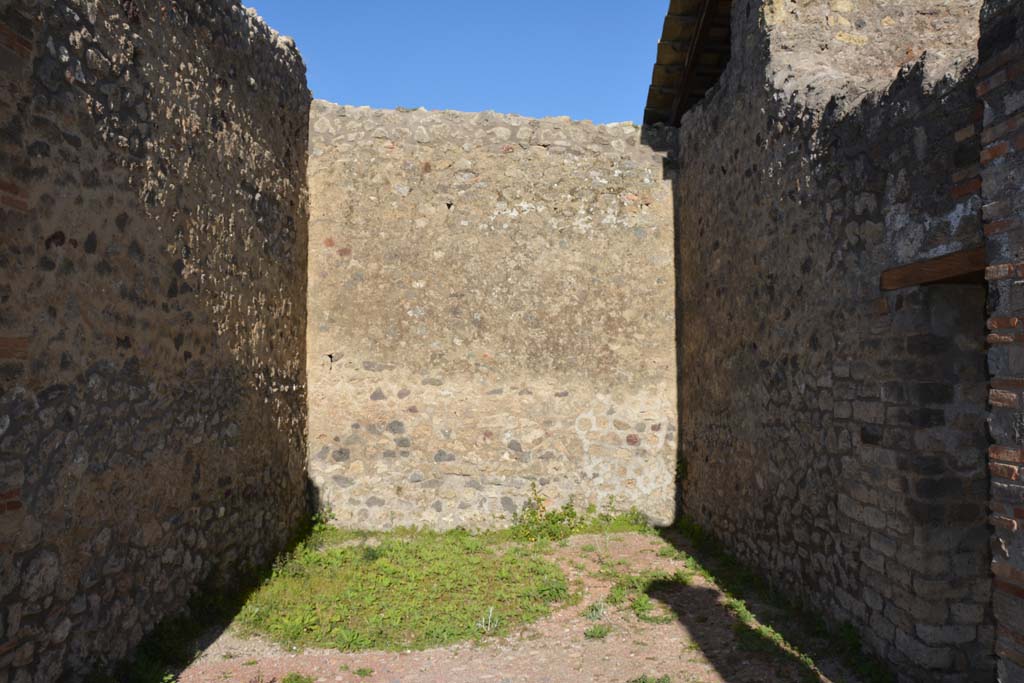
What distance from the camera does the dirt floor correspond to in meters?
4.02

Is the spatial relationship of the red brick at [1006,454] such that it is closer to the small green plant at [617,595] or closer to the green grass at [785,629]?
the green grass at [785,629]

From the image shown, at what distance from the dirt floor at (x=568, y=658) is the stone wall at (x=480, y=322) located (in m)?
2.52

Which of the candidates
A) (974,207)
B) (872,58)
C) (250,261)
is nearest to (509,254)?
(250,261)

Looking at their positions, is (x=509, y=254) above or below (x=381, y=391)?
above

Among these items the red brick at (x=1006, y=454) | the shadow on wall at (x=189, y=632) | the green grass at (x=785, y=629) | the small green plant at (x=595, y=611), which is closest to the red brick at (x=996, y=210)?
the red brick at (x=1006, y=454)

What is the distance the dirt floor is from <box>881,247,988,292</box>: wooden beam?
2.25 m

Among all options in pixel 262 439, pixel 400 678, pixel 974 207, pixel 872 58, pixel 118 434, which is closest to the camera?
pixel 974 207

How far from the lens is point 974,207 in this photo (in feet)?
10.9

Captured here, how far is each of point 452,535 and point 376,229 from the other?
3.40 m

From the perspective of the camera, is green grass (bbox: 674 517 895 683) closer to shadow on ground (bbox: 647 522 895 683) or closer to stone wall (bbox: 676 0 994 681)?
shadow on ground (bbox: 647 522 895 683)

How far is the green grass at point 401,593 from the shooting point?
184 inches

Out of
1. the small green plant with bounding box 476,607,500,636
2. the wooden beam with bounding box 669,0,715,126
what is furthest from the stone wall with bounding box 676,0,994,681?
the small green plant with bounding box 476,607,500,636

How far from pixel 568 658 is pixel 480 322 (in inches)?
157

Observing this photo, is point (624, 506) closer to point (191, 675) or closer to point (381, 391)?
point (381, 391)
